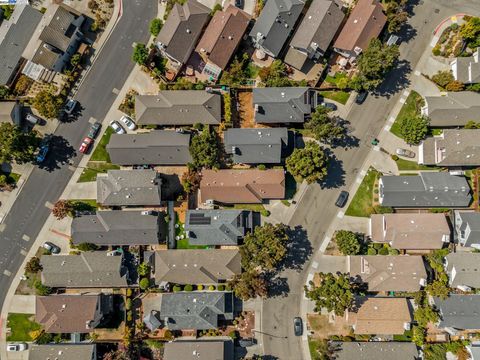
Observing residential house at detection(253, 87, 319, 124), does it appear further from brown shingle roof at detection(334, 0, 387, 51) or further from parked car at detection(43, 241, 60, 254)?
parked car at detection(43, 241, 60, 254)

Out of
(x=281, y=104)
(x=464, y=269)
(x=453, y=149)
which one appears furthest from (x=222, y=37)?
(x=464, y=269)

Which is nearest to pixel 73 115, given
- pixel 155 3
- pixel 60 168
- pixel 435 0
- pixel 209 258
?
pixel 60 168

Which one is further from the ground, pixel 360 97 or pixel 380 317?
pixel 360 97

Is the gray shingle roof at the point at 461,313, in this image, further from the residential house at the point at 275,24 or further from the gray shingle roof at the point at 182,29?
the gray shingle roof at the point at 182,29

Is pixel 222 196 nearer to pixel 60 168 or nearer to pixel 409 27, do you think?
pixel 60 168

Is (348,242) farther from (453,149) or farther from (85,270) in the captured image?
(85,270)

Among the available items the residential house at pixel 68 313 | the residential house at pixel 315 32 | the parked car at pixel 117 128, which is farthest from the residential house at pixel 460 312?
the parked car at pixel 117 128
